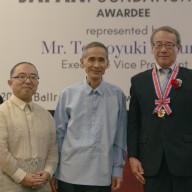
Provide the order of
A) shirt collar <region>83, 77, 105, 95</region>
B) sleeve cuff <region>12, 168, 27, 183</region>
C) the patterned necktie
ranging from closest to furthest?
sleeve cuff <region>12, 168, 27, 183</region> → the patterned necktie → shirt collar <region>83, 77, 105, 95</region>

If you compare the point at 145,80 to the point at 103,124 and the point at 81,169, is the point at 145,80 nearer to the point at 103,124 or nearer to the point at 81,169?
the point at 103,124

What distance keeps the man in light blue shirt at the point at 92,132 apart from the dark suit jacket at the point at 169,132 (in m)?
0.18

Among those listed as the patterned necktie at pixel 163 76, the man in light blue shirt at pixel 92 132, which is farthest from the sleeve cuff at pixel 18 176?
the patterned necktie at pixel 163 76

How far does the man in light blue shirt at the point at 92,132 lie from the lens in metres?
2.71

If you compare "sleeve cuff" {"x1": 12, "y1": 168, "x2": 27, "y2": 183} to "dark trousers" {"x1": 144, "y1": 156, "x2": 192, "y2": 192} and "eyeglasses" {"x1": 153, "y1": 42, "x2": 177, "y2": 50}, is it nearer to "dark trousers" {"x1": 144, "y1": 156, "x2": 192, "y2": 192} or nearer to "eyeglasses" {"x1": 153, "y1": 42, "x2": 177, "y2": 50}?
"dark trousers" {"x1": 144, "y1": 156, "x2": 192, "y2": 192}

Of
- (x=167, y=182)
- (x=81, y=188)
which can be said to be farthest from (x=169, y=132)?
(x=81, y=188)

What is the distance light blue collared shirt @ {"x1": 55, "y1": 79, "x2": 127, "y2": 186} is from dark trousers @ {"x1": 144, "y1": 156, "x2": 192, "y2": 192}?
0.30 meters

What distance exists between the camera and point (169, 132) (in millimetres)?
2547

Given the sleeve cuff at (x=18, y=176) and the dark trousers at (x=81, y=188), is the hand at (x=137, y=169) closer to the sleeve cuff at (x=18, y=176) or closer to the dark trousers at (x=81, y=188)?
the dark trousers at (x=81, y=188)

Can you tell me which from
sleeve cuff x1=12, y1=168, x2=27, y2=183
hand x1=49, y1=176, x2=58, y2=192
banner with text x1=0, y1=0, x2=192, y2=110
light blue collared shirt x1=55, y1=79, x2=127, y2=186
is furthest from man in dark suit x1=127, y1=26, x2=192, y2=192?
banner with text x1=0, y1=0, x2=192, y2=110

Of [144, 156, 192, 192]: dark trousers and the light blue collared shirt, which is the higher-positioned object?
the light blue collared shirt

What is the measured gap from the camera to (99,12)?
12.6ft

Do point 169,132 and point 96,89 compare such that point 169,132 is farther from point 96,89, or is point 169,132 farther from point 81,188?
point 81,188

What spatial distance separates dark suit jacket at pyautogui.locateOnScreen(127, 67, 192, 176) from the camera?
253cm
